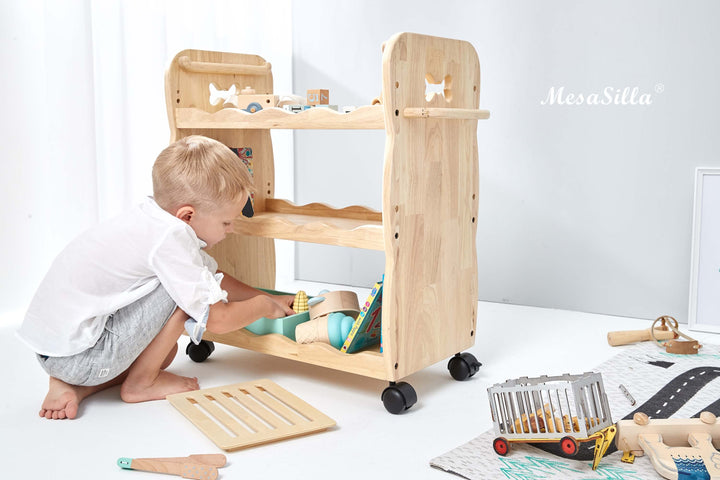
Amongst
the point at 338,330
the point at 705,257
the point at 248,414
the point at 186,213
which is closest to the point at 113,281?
the point at 186,213

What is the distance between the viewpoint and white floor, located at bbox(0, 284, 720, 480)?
1.27 m

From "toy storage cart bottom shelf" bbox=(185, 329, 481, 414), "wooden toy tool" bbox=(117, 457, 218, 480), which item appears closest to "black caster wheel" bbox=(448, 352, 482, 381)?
"toy storage cart bottom shelf" bbox=(185, 329, 481, 414)

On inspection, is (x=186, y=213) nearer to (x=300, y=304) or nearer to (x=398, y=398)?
(x=300, y=304)

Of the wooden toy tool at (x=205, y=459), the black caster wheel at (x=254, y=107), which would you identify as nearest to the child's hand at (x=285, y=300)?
the black caster wheel at (x=254, y=107)

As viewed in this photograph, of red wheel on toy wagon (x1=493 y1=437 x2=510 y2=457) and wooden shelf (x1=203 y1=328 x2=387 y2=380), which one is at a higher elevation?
wooden shelf (x1=203 y1=328 x2=387 y2=380)

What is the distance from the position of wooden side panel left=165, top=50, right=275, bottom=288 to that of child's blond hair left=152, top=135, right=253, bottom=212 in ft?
1.04

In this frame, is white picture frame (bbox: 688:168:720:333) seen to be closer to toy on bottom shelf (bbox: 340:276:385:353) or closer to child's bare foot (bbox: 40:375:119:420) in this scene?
toy on bottom shelf (bbox: 340:276:385:353)

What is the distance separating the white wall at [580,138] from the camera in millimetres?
2182

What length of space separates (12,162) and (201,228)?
85 centimetres

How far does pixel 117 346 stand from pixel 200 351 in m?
0.37

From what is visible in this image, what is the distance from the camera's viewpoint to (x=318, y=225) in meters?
1.65

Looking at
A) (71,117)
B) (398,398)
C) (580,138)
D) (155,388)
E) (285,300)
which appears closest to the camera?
(398,398)

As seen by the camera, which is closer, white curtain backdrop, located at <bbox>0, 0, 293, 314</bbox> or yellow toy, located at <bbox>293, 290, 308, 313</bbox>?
yellow toy, located at <bbox>293, 290, 308, 313</bbox>

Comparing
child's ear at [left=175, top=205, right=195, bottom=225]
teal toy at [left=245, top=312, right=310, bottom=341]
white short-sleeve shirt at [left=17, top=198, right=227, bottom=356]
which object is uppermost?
child's ear at [left=175, top=205, right=195, bottom=225]
